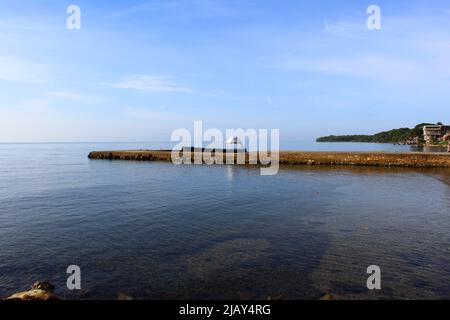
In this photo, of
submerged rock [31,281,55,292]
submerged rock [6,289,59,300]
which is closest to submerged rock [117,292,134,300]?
submerged rock [6,289,59,300]

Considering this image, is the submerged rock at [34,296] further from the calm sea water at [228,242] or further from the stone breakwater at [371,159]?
the stone breakwater at [371,159]

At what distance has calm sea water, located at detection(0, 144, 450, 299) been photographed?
42.1ft

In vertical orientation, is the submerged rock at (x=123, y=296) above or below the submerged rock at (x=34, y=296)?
below

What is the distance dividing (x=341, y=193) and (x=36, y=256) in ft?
91.0

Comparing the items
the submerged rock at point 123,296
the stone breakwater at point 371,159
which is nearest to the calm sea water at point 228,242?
the submerged rock at point 123,296

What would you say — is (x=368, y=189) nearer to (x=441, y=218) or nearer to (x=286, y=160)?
(x=441, y=218)

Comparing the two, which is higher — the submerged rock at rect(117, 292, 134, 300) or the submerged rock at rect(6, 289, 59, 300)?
the submerged rock at rect(6, 289, 59, 300)

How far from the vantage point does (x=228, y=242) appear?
18016 millimetres

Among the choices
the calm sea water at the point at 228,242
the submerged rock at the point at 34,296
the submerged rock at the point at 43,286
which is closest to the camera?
the submerged rock at the point at 34,296

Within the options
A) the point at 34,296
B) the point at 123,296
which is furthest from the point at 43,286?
the point at 123,296

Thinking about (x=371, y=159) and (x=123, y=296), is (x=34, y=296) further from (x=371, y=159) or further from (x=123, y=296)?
(x=371, y=159)

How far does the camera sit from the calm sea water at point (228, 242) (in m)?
12.8

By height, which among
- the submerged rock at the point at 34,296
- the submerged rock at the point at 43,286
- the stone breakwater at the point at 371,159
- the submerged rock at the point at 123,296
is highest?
the stone breakwater at the point at 371,159

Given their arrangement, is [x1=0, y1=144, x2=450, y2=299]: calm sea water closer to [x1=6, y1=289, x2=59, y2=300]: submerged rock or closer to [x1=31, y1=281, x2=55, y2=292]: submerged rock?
[x1=31, y1=281, x2=55, y2=292]: submerged rock
